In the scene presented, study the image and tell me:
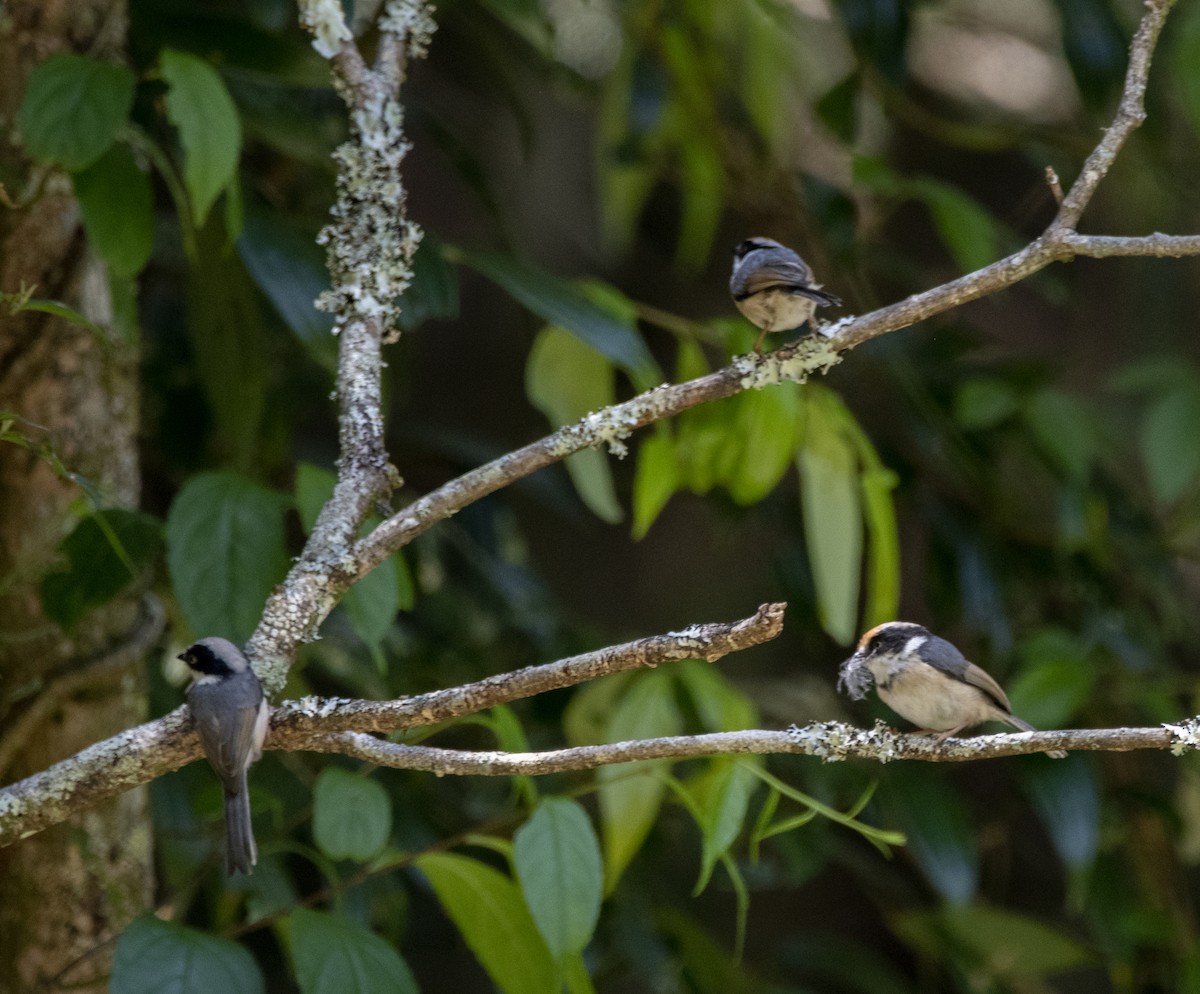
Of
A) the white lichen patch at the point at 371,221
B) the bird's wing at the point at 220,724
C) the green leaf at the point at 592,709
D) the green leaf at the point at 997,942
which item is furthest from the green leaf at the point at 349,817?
the green leaf at the point at 997,942

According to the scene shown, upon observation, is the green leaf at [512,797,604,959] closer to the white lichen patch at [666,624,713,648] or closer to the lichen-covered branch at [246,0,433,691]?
the lichen-covered branch at [246,0,433,691]

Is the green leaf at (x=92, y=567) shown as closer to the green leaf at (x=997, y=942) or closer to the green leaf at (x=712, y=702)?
the green leaf at (x=712, y=702)

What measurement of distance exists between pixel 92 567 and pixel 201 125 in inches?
25.4

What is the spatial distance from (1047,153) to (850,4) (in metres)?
1.29

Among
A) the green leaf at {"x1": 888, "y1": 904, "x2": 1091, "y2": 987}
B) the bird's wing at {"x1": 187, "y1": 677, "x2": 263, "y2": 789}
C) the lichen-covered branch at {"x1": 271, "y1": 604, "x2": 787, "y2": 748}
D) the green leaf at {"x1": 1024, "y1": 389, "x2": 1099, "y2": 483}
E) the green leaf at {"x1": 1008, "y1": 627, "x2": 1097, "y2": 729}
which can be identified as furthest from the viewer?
the green leaf at {"x1": 888, "y1": 904, "x2": 1091, "y2": 987}

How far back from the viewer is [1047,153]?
3.79 meters

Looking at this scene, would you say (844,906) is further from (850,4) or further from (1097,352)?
(850,4)

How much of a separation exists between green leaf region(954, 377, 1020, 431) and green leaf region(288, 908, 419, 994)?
2.00 metres

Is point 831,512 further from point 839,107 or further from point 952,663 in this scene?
point 839,107

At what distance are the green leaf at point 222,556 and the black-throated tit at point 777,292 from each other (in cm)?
75

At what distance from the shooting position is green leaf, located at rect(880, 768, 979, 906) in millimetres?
3088

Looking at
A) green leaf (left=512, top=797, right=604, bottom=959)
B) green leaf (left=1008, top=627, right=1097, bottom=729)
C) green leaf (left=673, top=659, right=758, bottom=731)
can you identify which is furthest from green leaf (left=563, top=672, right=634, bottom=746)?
green leaf (left=512, top=797, right=604, bottom=959)

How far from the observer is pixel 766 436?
90.2 inches

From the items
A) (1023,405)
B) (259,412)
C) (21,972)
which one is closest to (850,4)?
(1023,405)
